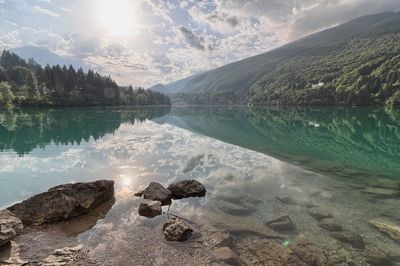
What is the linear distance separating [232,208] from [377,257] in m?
9.12

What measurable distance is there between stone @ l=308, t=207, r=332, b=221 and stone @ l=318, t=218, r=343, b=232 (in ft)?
1.50

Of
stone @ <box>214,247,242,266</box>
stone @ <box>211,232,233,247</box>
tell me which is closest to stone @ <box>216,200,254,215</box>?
stone @ <box>211,232,233,247</box>

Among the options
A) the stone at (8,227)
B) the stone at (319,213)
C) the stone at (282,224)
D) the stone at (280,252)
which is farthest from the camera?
the stone at (319,213)

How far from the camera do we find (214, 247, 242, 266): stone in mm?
13453

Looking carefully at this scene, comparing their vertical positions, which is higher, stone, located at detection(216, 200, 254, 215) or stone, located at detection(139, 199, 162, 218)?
stone, located at detection(139, 199, 162, 218)

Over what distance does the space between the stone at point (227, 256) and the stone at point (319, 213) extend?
7.80 metres

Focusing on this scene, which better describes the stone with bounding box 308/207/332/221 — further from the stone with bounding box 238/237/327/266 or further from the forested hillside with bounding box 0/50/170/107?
the forested hillside with bounding box 0/50/170/107

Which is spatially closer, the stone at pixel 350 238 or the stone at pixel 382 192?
the stone at pixel 350 238

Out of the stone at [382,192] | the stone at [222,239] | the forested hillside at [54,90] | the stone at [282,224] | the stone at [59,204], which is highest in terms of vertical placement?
the forested hillside at [54,90]

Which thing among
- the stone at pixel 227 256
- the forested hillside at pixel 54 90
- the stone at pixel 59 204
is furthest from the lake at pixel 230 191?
the forested hillside at pixel 54 90

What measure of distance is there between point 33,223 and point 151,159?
1976 centimetres

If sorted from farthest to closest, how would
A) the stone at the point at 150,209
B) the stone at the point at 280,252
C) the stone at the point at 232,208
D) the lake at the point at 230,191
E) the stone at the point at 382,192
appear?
the stone at the point at 382,192 → the stone at the point at 232,208 → the stone at the point at 150,209 → the lake at the point at 230,191 → the stone at the point at 280,252

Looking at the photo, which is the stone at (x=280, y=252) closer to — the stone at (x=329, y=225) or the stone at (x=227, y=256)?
the stone at (x=227, y=256)

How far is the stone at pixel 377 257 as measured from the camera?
13527 millimetres
